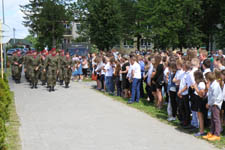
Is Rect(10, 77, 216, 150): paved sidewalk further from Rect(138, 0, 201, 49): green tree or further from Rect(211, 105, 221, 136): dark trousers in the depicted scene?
Rect(138, 0, 201, 49): green tree

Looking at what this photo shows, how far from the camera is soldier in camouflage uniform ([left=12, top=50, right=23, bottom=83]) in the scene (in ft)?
66.6

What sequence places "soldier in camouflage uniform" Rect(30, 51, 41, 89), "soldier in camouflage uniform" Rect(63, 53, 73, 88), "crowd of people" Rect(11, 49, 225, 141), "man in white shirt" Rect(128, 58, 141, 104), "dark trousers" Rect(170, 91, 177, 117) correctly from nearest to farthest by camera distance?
"crowd of people" Rect(11, 49, 225, 141)
"dark trousers" Rect(170, 91, 177, 117)
"man in white shirt" Rect(128, 58, 141, 104)
"soldier in camouflage uniform" Rect(30, 51, 41, 89)
"soldier in camouflage uniform" Rect(63, 53, 73, 88)

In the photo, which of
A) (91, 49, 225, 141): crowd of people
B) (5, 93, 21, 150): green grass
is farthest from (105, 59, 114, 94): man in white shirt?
(5, 93, 21, 150): green grass

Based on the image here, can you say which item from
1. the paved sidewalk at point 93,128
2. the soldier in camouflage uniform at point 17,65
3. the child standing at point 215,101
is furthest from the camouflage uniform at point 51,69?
the child standing at point 215,101

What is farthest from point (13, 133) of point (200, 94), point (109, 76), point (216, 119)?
point (109, 76)

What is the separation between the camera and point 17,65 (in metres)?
20.5

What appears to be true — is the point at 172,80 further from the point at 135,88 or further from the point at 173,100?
the point at 135,88

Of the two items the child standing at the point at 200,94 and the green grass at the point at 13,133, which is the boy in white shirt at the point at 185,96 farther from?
the green grass at the point at 13,133

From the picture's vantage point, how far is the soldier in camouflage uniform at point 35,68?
17.5m

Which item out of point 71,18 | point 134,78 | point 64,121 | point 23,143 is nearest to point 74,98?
point 134,78

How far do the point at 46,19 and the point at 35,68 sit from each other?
3935 cm

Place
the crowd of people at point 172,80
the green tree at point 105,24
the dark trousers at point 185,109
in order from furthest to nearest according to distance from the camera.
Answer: the green tree at point 105,24, the dark trousers at point 185,109, the crowd of people at point 172,80

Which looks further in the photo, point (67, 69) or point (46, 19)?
point (46, 19)

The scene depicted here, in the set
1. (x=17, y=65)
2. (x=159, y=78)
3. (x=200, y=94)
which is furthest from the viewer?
(x=17, y=65)
